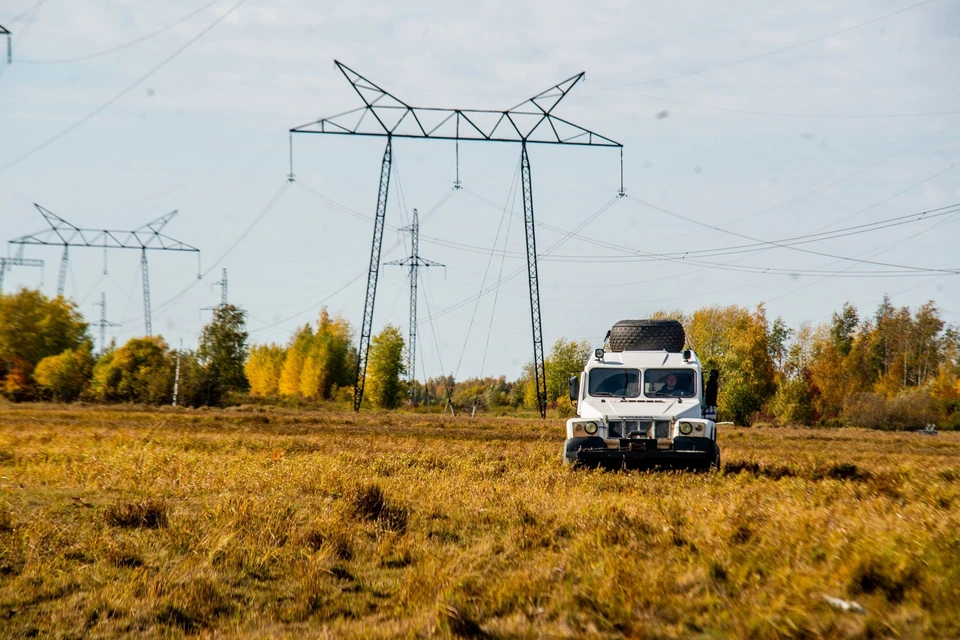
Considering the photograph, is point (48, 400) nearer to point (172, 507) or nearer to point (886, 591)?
point (172, 507)

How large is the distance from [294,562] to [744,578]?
524 cm

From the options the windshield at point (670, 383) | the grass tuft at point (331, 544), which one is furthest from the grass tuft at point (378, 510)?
the windshield at point (670, 383)

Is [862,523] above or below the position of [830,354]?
below

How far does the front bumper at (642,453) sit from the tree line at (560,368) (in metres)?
49.6

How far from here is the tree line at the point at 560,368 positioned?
84500mm

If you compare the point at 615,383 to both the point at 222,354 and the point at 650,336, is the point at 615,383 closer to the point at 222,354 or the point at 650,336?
the point at 650,336

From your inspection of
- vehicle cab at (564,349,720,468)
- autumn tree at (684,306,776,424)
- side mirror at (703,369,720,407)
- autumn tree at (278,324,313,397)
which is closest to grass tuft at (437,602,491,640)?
vehicle cab at (564,349,720,468)

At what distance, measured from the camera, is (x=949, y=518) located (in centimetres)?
1107

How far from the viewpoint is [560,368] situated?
12306 centimetres

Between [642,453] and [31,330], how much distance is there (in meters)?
107

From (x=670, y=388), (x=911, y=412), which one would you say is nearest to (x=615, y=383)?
(x=670, y=388)

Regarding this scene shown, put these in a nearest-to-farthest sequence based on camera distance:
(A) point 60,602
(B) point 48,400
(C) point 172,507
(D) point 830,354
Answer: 1. (A) point 60,602
2. (C) point 172,507
3. (B) point 48,400
4. (D) point 830,354

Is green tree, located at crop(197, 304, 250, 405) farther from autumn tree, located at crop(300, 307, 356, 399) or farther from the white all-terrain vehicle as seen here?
the white all-terrain vehicle

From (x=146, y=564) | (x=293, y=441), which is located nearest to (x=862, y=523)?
(x=146, y=564)
